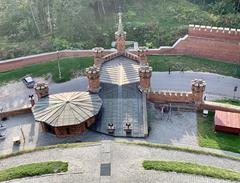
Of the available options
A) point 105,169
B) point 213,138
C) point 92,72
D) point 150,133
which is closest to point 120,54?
point 92,72

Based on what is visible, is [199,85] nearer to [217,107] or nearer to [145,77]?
[217,107]

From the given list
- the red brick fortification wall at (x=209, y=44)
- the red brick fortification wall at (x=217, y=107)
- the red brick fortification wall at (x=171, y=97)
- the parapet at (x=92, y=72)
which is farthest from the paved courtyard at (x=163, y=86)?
the parapet at (x=92, y=72)

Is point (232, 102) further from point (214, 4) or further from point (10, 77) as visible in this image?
point (10, 77)

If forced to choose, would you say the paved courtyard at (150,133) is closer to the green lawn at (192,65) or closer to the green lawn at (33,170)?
the green lawn at (33,170)

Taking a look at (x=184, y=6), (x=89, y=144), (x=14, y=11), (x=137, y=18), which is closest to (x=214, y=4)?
(x=184, y=6)

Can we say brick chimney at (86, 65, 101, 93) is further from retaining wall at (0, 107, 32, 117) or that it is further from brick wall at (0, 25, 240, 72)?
brick wall at (0, 25, 240, 72)

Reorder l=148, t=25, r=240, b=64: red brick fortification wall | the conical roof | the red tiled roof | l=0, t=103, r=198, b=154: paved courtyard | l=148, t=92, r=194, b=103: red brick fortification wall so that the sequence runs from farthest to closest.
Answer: l=148, t=25, r=240, b=64: red brick fortification wall → l=148, t=92, r=194, b=103: red brick fortification wall → the red tiled roof → l=0, t=103, r=198, b=154: paved courtyard → the conical roof

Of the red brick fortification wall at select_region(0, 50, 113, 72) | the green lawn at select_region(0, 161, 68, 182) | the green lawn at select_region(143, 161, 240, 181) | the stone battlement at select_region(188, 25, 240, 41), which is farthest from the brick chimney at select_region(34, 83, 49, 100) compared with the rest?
the stone battlement at select_region(188, 25, 240, 41)
